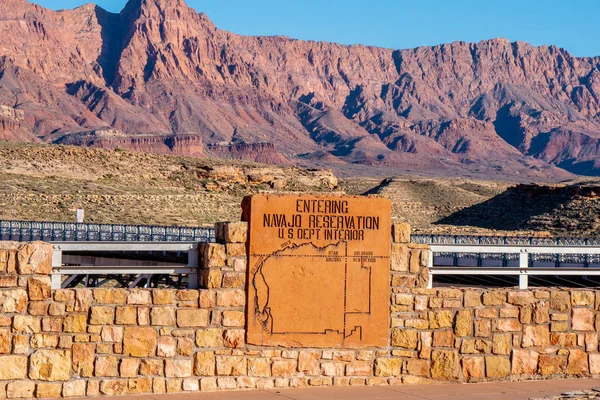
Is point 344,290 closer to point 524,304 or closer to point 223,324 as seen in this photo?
point 223,324

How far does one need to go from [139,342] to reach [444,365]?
335 centimetres

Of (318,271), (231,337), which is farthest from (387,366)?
(231,337)

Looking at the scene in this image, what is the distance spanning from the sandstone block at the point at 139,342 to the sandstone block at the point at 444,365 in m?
3.06

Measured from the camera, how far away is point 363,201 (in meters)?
11.4

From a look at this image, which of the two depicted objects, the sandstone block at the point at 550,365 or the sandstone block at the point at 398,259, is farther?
the sandstone block at the point at 550,365

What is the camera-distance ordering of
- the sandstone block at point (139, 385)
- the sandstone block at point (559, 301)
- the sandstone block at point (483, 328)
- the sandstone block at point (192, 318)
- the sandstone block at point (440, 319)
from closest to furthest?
the sandstone block at point (139, 385), the sandstone block at point (192, 318), the sandstone block at point (440, 319), the sandstone block at point (483, 328), the sandstone block at point (559, 301)

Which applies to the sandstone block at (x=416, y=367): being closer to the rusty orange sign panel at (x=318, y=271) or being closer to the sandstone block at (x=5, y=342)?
the rusty orange sign panel at (x=318, y=271)

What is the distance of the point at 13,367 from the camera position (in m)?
10.1

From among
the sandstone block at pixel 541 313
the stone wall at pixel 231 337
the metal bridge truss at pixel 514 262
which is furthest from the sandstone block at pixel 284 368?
the sandstone block at pixel 541 313

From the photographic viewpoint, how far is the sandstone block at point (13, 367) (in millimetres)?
10086

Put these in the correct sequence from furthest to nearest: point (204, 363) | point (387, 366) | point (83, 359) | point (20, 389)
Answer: point (387, 366) < point (204, 363) < point (83, 359) < point (20, 389)

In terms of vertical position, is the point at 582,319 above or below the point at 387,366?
above

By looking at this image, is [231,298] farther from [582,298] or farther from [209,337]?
[582,298]

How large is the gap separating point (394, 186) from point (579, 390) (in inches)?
3896
